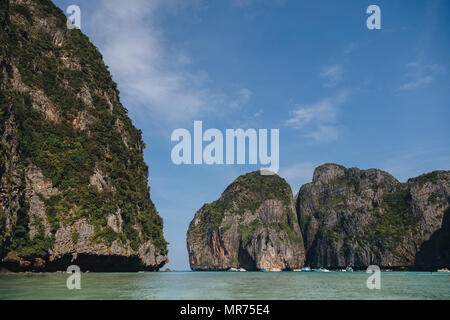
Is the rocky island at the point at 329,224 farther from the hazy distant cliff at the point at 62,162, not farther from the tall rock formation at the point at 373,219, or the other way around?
the hazy distant cliff at the point at 62,162

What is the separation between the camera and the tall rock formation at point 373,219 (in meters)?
106

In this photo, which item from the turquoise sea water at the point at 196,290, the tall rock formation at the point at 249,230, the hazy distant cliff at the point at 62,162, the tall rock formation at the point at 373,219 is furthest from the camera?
the tall rock formation at the point at 249,230

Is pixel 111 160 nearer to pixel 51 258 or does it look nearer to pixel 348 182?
pixel 51 258

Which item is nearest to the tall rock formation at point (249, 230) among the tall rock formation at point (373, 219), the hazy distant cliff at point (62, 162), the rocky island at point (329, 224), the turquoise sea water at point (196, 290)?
the rocky island at point (329, 224)

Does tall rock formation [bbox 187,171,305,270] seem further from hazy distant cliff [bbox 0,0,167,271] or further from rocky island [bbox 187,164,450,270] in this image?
hazy distant cliff [bbox 0,0,167,271]

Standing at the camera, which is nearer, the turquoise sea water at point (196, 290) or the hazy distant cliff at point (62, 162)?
the turquoise sea water at point (196, 290)

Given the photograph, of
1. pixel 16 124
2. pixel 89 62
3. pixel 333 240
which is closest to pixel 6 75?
pixel 16 124

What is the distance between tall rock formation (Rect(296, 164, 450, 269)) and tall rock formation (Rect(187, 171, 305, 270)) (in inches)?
392

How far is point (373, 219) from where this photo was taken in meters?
122

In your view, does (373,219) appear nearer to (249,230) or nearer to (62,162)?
(249,230)

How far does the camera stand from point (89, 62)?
62.4 metres

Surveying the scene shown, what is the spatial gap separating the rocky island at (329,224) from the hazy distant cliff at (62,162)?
70922 millimetres

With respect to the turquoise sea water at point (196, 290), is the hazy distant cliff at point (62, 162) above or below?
above
